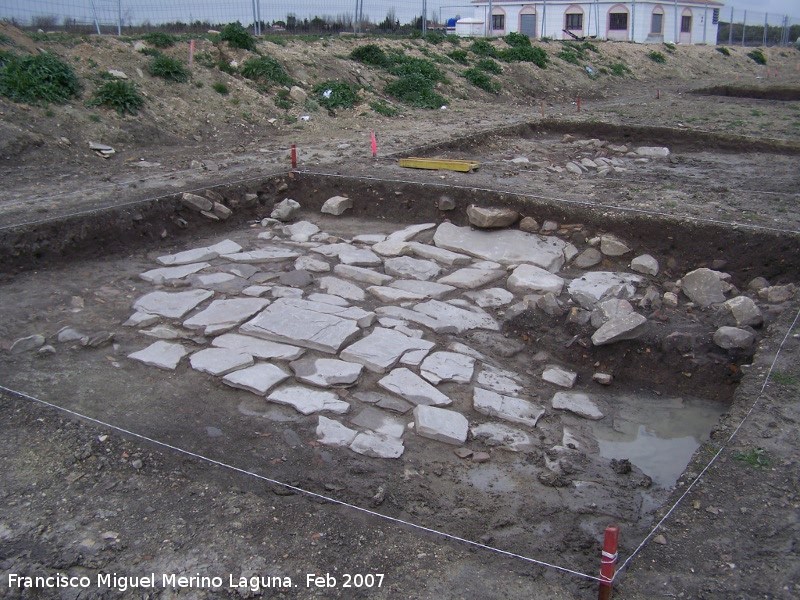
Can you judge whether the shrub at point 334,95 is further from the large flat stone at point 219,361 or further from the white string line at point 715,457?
the white string line at point 715,457

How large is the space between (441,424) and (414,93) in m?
11.6

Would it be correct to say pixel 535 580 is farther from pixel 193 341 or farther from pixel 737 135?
pixel 737 135

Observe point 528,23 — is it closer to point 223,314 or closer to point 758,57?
point 758,57

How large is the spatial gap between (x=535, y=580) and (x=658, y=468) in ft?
5.33

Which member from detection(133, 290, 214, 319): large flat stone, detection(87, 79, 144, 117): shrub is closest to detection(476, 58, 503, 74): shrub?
detection(87, 79, 144, 117): shrub

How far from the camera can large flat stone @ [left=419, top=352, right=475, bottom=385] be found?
183 inches

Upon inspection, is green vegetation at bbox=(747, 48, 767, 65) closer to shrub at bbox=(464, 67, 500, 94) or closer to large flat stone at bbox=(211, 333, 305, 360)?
shrub at bbox=(464, 67, 500, 94)

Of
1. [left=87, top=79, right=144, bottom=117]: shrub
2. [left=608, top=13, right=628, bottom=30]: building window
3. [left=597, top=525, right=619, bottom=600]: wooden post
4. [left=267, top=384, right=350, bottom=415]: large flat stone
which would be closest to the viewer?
[left=597, top=525, right=619, bottom=600]: wooden post

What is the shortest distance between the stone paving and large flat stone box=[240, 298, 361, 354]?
0.05 feet

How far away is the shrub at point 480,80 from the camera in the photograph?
54.7 ft

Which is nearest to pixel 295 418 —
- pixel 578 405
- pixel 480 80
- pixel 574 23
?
pixel 578 405

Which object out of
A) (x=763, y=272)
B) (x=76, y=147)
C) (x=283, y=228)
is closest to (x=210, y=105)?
(x=76, y=147)

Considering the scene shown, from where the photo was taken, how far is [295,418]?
4152 millimetres

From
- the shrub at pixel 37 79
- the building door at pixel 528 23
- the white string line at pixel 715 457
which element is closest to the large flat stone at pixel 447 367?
the white string line at pixel 715 457
